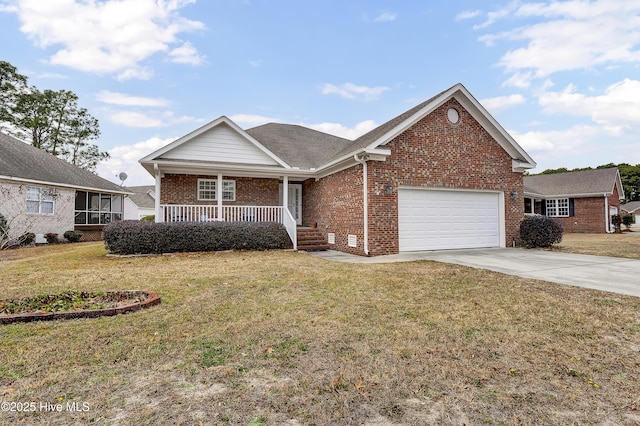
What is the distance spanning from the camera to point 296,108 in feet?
69.9

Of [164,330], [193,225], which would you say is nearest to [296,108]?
[193,225]

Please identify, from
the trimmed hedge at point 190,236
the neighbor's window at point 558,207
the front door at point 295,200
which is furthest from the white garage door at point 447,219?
the neighbor's window at point 558,207

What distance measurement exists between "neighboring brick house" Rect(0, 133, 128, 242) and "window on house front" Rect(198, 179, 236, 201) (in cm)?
684

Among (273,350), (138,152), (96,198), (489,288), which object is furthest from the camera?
(138,152)

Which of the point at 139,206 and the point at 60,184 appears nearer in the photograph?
the point at 60,184

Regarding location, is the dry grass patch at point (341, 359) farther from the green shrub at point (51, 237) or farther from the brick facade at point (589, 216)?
the brick facade at point (589, 216)

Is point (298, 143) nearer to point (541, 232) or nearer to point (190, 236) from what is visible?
point (190, 236)

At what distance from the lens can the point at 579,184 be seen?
83.6ft

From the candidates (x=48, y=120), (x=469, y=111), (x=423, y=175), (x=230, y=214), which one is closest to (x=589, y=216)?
(x=469, y=111)

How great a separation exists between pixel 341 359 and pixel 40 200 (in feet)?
66.6

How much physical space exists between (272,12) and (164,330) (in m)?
13.2

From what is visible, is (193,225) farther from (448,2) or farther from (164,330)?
(448,2)

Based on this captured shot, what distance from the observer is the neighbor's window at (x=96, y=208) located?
1995 centimetres

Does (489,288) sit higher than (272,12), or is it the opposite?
Answer: (272,12)
